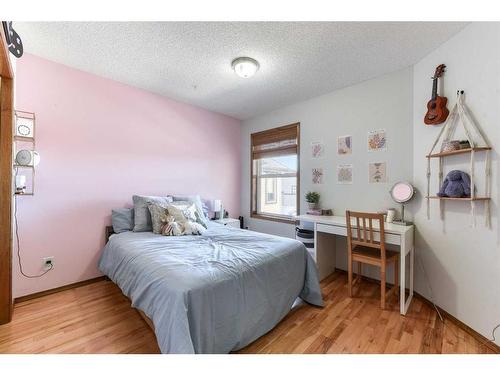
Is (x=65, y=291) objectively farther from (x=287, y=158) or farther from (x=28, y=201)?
(x=287, y=158)

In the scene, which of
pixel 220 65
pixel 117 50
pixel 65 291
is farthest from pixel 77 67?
pixel 65 291

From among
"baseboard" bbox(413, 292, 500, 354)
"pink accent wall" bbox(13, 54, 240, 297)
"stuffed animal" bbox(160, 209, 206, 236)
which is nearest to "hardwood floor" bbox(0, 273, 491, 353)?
"baseboard" bbox(413, 292, 500, 354)

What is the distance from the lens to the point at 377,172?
102 inches

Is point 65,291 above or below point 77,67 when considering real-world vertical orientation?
below

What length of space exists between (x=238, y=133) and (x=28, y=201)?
3.08m

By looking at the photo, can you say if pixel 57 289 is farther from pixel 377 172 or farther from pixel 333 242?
pixel 377 172

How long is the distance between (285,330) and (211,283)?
844mm

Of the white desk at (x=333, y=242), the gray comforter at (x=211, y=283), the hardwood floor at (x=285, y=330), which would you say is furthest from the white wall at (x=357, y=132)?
the gray comforter at (x=211, y=283)

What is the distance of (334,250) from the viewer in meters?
2.93

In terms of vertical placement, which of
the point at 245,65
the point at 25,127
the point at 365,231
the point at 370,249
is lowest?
the point at 370,249

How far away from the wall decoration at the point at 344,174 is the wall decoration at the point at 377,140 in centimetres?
34

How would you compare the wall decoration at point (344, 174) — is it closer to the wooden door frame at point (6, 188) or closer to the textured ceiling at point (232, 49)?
the textured ceiling at point (232, 49)

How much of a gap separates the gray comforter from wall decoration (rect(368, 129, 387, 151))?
157 cm

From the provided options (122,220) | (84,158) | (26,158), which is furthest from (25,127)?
(122,220)
